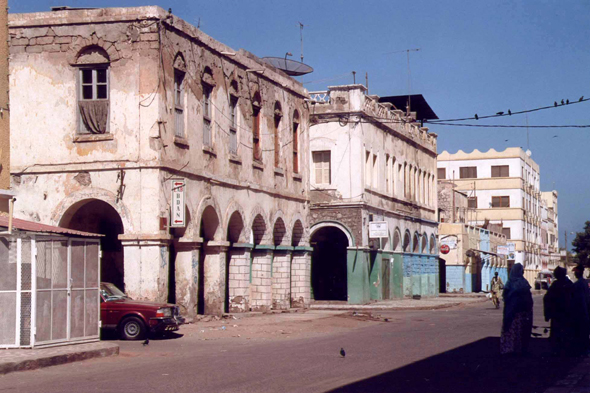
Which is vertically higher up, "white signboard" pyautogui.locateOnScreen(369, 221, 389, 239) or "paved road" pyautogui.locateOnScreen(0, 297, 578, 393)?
"white signboard" pyautogui.locateOnScreen(369, 221, 389, 239)

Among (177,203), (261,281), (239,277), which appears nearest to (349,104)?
(261,281)

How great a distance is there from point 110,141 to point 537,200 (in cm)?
8315

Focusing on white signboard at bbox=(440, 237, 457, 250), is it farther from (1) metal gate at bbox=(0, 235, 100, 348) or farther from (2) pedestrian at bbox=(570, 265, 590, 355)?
(1) metal gate at bbox=(0, 235, 100, 348)

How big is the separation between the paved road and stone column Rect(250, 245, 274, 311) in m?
10.2

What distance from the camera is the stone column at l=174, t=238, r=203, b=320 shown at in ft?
84.1

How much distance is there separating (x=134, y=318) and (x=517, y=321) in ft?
28.6

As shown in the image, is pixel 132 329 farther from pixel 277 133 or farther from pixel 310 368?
pixel 277 133

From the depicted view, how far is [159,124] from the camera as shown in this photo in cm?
2422

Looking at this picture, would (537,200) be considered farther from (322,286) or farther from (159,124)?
(159,124)

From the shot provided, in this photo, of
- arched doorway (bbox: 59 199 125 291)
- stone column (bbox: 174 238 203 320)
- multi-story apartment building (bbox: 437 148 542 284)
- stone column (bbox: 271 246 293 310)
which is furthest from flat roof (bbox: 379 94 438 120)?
stone column (bbox: 174 238 203 320)

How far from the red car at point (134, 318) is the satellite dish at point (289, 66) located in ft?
54.2

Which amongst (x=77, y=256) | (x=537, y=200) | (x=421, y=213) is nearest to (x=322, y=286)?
(x=421, y=213)

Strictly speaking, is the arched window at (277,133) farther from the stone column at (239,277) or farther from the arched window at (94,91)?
the arched window at (94,91)

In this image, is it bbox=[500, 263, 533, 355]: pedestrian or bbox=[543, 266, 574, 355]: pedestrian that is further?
bbox=[543, 266, 574, 355]: pedestrian
